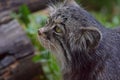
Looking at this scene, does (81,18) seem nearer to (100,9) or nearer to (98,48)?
(98,48)

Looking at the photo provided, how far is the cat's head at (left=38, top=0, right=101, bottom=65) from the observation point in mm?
3518

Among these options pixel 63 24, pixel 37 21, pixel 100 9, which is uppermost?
pixel 63 24

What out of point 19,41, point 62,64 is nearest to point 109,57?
point 62,64

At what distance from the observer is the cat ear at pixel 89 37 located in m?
3.43

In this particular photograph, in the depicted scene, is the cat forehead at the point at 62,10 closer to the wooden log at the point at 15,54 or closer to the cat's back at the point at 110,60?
the cat's back at the point at 110,60

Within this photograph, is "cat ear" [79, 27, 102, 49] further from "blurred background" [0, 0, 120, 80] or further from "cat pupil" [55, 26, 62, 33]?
"blurred background" [0, 0, 120, 80]

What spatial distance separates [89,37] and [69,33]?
0.23 meters

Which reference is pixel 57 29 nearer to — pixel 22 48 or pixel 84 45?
pixel 84 45

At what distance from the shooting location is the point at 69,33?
143 inches

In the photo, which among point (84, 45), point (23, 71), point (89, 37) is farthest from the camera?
point (23, 71)

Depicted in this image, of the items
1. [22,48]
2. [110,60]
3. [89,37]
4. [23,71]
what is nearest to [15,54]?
[22,48]

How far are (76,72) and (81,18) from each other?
511 millimetres

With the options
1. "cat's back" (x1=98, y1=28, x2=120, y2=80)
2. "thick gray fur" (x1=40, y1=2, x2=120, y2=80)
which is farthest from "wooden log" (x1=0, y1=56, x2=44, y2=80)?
"cat's back" (x1=98, y1=28, x2=120, y2=80)

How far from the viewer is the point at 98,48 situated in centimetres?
370
